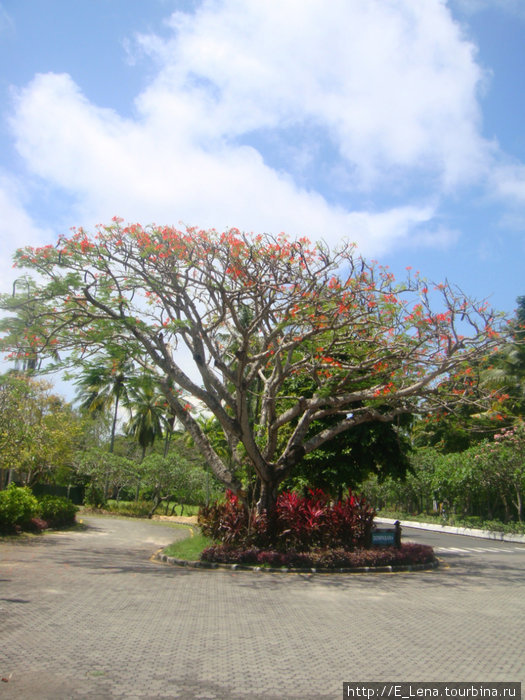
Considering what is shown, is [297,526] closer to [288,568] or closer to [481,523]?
[288,568]

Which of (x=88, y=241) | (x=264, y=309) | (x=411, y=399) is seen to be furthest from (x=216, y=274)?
(x=411, y=399)

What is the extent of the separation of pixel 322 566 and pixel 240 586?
3076 mm

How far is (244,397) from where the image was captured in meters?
13.6

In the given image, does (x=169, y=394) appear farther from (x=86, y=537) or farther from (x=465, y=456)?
(x=465, y=456)

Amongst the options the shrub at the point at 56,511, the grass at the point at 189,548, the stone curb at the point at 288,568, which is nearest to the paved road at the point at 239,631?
the stone curb at the point at 288,568

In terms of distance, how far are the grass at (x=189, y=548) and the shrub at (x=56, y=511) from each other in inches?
270

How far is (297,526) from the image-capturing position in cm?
1408

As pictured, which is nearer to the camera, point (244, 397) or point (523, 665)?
point (523, 665)

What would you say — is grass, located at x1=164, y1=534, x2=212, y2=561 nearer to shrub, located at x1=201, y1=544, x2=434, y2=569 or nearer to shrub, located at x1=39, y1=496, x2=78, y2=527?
shrub, located at x1=201, y1=544, x2=434, y2=569

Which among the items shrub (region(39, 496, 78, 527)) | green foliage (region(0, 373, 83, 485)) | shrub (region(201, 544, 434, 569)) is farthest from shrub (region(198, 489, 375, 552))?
shrub (region(39, 496, 78, 527))

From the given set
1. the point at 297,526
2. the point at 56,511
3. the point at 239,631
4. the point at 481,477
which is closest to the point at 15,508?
the point at 56,511

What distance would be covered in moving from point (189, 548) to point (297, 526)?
3.20 m

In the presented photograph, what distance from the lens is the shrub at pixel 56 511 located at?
20.5m

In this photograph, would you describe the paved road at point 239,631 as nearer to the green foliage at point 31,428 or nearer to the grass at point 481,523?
the green foliage at point 31,428
